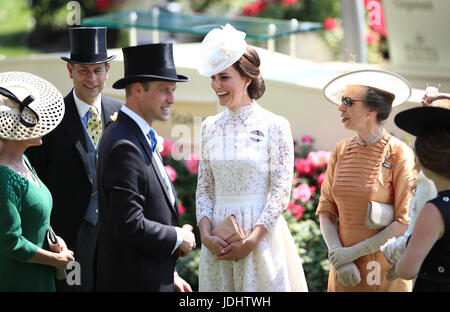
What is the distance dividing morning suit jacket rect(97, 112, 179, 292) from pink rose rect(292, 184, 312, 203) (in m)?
2.70

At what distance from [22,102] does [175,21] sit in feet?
18.6

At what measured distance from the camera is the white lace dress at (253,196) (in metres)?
4.41

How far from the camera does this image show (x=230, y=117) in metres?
4.59

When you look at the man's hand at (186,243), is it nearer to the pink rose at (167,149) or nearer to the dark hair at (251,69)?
the dark hair at (251,69)

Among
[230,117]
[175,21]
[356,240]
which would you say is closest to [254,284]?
[356,240]

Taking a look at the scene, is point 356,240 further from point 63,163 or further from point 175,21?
point 175,21

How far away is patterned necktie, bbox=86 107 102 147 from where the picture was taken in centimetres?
493

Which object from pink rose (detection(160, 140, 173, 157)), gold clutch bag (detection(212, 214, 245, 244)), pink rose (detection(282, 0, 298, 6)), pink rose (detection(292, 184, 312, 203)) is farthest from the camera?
pink rose (detection(282, 0, 298, 6))

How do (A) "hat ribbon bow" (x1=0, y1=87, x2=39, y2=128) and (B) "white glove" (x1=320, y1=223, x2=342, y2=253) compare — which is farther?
(B) "white glove" (x1=320, y1=223, x2=342, y2=253)

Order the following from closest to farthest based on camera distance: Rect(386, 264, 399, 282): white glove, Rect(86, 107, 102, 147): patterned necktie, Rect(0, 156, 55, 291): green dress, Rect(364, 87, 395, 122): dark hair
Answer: Rect(0, 156, 55, 291): green dress → Rect(386, 264, 399, 282): white glove → Rect(364, 87, 395, 122): dark hair → Rect(86, 107, 102, 147): patterned necktie

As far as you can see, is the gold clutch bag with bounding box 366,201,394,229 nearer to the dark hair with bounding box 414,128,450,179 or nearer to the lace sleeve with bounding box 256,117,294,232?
the lace sleeve with bounding box 256,117,294,232

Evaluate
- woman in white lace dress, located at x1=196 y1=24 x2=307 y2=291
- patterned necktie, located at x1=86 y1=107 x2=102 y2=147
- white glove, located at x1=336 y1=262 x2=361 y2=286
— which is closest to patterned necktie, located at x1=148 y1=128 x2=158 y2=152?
woman in white lace dress, located at x1=196 y1=24 x2=307 y2=291

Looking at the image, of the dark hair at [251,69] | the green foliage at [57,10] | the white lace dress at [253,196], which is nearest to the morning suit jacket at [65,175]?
the white lace dress at [253,196]

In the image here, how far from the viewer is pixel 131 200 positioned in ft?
12.3
